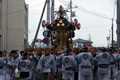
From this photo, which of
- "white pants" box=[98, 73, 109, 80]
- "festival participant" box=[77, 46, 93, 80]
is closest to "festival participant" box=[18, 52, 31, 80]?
"festival participant" box=[77, 46, 93, 80]

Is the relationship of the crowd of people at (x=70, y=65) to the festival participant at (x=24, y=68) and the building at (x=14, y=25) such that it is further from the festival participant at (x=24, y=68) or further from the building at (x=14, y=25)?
the building at (x=14, y=25)

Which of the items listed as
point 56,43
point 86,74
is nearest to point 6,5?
point 56,43

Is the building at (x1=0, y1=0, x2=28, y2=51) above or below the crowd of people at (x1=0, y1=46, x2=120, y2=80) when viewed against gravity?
above

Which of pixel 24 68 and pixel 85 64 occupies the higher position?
pixel 85 64

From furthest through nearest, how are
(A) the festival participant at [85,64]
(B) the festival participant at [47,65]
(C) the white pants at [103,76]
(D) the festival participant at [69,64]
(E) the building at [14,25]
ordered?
1. (E) the building at [14,25]
2. (B) the festival participant at [47,65]
3. (C) the white pants at [103,76]
4. (D) the festival participant at [69,64]
5. (A) the festival participant at [85,64]

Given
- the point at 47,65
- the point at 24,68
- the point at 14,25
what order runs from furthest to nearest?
the point at 14,25
the point at 47,65
the point at 24,68

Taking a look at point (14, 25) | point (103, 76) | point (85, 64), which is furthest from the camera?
point (14, 25)

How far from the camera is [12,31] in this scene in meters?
31.8

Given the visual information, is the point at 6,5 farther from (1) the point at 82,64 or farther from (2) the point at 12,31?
(1) the point at 82,64

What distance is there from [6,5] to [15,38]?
4965 millimetres

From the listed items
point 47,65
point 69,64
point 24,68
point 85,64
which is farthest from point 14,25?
point 85,64

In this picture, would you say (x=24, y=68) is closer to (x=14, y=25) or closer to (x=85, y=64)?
(x=85, y=64)

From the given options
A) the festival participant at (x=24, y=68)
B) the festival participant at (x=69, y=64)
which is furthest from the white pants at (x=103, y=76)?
the festival participant at (x=24, y=68)

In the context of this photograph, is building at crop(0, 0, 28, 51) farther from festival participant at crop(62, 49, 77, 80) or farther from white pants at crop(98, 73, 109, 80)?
white pants at crop(98, 73, 109, 80)
